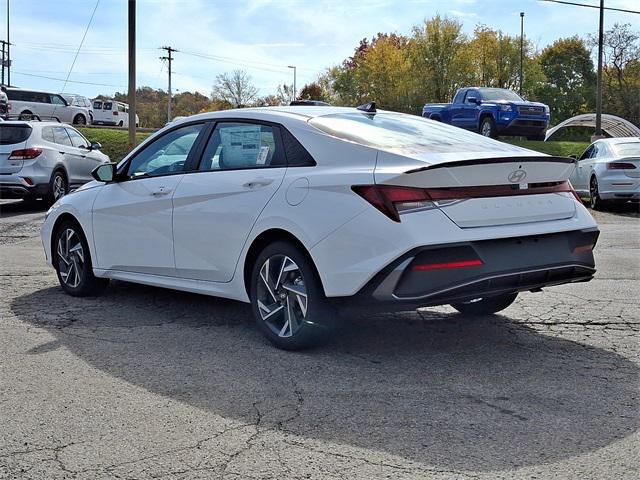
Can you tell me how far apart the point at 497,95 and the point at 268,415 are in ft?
78.6

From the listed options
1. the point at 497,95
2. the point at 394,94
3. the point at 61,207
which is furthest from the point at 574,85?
the point at 61,207

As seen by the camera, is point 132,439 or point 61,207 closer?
point 132,439

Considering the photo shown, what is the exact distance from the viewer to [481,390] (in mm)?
4332

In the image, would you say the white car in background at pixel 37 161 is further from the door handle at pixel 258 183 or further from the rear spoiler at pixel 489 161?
the rear spoiler at pixel 489 161

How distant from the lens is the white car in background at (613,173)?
15.0 meters

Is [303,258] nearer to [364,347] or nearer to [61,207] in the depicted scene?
[364,347]

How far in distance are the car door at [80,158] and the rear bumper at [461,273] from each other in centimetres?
1286

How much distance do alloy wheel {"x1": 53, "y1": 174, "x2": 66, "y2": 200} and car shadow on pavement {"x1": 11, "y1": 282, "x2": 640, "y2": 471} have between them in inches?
371

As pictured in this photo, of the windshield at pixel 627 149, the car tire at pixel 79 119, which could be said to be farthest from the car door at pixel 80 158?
the car tire at pixel 79 119

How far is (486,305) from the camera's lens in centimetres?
614

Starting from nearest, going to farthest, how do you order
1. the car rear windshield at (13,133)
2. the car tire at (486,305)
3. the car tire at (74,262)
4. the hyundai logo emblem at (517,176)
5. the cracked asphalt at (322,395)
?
A: 1. the cracked asphalt at (322,395)
2. the hyundai logo emblem at (517,176)
3. the car tire at (486,305)
4. the car tire at (74,262)
5. the car rear windshield at (13,133)

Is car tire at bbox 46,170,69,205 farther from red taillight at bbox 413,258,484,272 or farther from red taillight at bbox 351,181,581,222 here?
red taillight at bbox 413,258,484,272

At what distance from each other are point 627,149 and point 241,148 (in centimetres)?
1172

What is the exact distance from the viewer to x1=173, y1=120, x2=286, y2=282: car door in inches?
212
